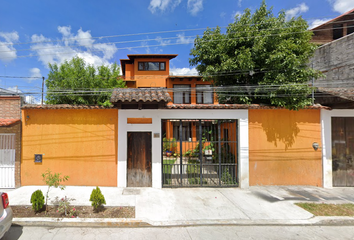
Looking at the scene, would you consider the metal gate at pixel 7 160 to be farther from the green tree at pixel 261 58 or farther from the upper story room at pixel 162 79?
the upper story room at pixel 162 79

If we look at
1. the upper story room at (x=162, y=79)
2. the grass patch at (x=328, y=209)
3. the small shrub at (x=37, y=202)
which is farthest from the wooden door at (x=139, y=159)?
the upper story room at (x=162, y=79)

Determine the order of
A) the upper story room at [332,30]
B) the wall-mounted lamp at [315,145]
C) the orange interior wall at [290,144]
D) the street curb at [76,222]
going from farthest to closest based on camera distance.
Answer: the upper story room at [332,30] < the orange interior wall at [290,144] < the wall-mounted lamp at [315,145] < the street curb at [76,222]

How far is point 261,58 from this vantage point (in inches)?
265

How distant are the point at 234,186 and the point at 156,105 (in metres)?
4.24

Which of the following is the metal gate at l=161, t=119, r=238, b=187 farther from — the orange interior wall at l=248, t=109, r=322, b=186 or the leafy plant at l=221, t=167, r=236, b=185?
the orange interior wall at l=248, t=109, r=322, b=186

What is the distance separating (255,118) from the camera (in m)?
6.36

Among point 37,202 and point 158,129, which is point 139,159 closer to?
point 158,129

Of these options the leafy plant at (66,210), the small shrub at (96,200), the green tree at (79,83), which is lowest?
the leafy plant at (66,210)

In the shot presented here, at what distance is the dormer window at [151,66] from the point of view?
15844 millimetres

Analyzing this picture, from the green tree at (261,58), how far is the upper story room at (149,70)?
8.07m

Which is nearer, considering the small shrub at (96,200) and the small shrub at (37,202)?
the small shrub at (37,202)

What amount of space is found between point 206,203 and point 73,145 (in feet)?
16.7

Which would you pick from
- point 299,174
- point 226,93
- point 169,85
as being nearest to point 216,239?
point 299,174

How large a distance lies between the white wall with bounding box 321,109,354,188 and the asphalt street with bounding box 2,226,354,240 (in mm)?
2818
